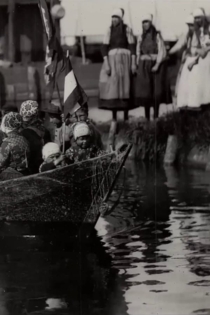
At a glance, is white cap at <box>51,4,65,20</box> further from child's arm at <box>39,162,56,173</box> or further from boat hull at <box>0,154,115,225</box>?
boat hull at <box>0,154,115,225</box>

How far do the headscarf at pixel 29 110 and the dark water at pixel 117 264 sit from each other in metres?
1.40

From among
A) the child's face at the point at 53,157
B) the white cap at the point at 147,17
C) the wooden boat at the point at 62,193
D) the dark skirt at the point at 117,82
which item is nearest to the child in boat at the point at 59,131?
the child's face at the point at 53,157

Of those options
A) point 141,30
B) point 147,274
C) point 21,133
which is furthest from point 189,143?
point 147,274

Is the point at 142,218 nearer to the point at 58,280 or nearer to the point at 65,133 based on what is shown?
the point at 65,133

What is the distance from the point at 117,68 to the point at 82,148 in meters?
8.79

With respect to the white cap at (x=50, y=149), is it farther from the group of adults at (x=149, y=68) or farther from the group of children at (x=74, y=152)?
the group of adults at (x=149, y=68)

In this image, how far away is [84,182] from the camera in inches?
429

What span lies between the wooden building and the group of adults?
1.49 meters

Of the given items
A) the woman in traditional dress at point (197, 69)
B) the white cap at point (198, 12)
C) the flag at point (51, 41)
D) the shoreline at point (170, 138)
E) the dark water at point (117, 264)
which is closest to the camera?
the dark water at point (117, 264)

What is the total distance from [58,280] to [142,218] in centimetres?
365

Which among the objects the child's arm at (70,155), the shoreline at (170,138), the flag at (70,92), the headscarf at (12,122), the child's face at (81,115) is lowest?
the shoreline at (170,138)

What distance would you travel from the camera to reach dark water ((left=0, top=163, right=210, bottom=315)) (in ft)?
27.7

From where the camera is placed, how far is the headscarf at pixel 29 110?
11.7 m

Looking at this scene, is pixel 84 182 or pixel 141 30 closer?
pixel 84 182
